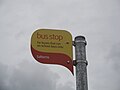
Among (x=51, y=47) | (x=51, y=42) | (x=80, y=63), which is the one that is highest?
(x=51, y=42)

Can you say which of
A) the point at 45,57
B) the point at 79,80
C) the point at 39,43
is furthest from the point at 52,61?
the point at 79,80

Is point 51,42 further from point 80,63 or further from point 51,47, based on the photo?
point 80,63

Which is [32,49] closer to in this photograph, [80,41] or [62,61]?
[62,61]

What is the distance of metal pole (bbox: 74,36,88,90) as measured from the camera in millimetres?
4344

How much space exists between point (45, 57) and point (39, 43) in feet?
1.10

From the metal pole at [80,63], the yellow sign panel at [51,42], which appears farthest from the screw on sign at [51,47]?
the metal pole at [80,63]

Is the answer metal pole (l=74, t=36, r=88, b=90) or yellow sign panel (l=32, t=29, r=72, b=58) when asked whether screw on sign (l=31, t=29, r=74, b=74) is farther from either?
metal pole (l=74, t=36, r=88, b=90)

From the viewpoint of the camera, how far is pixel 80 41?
4.74 m

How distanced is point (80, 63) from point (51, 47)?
76cm

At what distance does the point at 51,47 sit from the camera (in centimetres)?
488

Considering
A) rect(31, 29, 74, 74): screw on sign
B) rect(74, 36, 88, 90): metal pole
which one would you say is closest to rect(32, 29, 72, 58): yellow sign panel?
rect(31, 29, 74, 74): screw on sign

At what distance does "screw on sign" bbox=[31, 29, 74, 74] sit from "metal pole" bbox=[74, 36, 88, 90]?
0.81 ft

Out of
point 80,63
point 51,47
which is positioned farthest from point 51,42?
point 80,63

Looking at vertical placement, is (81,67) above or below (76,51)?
below
